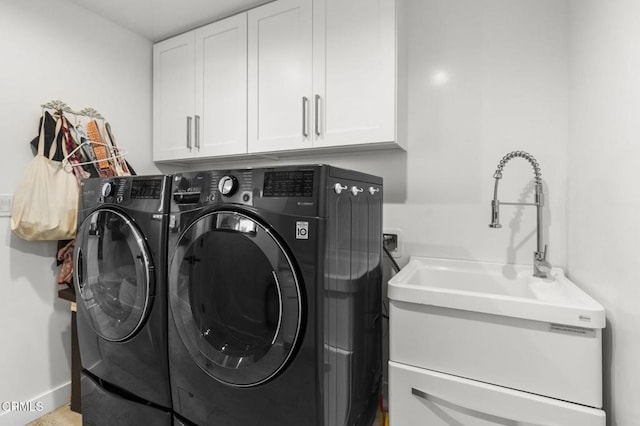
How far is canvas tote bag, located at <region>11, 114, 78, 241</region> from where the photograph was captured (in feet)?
5.19

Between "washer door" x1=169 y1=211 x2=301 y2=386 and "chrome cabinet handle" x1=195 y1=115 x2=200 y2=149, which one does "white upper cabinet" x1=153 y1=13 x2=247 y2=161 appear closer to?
"chrome cabinet handle" x1=195 y1=115 x2=200 y2=149

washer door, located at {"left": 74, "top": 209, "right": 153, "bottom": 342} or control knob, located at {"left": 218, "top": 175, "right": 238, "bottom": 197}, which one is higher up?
control knob, located at {"left": 218, "top": 175, "right": 238, "bottom": 197}

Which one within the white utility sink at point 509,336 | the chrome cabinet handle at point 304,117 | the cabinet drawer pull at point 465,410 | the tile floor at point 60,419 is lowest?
the tile floor at point 60,419

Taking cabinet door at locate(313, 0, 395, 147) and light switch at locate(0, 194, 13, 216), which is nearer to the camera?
cabinet door at locate(313, 0, 395, 147)

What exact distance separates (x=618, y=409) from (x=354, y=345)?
855 mm

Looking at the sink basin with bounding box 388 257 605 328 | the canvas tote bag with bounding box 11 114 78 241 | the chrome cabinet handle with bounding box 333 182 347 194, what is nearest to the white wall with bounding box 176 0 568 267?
the sink basin with bounding box 388 257 605 328

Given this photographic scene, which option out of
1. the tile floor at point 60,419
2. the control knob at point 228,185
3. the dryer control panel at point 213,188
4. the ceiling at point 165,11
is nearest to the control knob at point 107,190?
the dryer control panel at point 213,188

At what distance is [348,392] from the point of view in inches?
43.8

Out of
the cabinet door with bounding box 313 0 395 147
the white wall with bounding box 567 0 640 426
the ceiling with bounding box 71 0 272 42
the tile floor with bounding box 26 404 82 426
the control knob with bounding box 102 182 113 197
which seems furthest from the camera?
the ceiling with bounding box 71 0 272 42

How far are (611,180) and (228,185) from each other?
1250 mm

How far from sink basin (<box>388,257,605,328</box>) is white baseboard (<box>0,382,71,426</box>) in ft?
6.79

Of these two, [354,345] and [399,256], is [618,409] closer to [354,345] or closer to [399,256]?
[354,345]

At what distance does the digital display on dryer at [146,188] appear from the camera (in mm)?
1236

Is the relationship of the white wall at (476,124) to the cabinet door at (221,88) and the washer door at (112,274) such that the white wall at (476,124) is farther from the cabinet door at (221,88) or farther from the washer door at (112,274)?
the washer door at (112,274)
